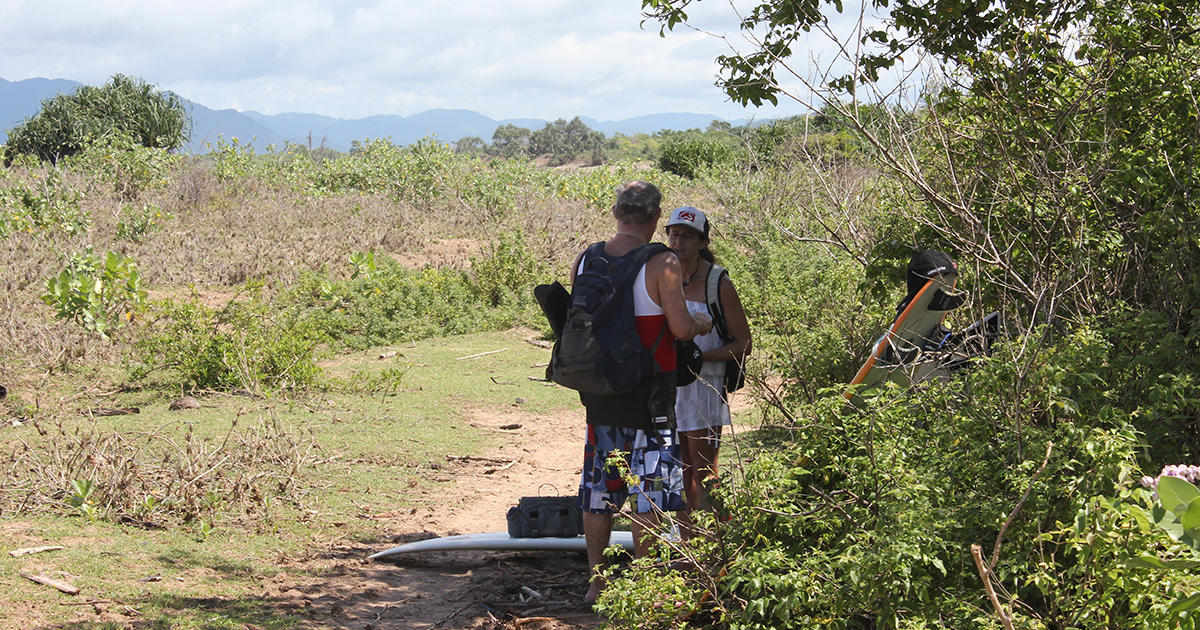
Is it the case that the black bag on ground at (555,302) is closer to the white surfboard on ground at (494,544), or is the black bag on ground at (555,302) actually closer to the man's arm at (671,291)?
the man's arm at (671,291)

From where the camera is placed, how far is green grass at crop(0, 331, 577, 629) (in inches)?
150

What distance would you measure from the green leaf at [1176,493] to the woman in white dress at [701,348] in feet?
7.36

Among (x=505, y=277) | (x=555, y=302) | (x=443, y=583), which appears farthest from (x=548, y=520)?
(x=505, y=277)

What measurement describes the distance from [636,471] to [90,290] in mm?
6171

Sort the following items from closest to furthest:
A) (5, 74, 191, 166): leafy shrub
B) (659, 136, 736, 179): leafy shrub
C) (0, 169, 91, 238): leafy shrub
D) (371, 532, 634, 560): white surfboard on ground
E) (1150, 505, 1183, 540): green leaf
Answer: (1150, 505, 1183, 540): green leaf
(371, 532, 634, 560): white surfboard on ground
(0, 169, 91, 238): leafy shrub
(5, 74, 191, 166): leafy shrub
(659, 136, 736, 179): leafy shrub

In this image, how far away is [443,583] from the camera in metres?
4.40

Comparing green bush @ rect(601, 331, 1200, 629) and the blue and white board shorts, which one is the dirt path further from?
green bush @ rect(601, 331, 1200, 629)

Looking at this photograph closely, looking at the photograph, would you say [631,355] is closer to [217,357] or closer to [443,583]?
[443,583]

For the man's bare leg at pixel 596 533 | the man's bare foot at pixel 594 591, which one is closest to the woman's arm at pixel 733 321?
the man's bare leg at pixel 596 533

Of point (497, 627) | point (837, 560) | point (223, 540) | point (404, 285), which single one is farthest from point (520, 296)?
point (837, 560)

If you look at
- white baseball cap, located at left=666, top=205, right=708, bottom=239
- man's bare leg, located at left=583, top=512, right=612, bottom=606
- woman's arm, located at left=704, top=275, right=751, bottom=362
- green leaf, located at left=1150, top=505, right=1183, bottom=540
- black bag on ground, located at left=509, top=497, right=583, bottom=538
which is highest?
white baseball cap, located at left=666, top=205, right=708, bottom=239

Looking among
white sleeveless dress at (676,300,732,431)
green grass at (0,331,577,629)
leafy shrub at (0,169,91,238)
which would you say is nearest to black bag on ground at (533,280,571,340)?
white sleeveless dress at (676,300,732,431)

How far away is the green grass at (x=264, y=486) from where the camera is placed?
12.5 feet

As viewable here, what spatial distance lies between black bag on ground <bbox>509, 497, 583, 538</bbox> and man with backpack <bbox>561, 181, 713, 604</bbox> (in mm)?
839
